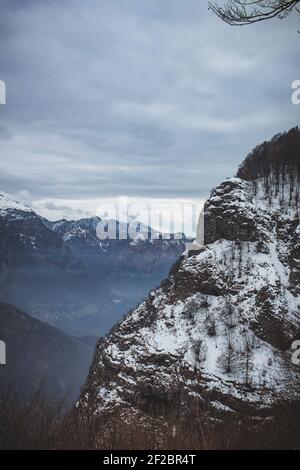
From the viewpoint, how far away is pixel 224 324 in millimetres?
73438

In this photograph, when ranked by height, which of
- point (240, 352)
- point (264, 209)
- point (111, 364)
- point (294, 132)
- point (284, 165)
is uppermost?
point (294, 132)

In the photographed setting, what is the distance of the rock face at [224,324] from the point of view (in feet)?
214

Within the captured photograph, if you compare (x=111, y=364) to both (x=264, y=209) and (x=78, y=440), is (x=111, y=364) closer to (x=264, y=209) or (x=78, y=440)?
(x=264, y=209)

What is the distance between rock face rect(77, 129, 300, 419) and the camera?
65.1 metres

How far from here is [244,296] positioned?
76.1m

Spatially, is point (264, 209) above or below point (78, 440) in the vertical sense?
above

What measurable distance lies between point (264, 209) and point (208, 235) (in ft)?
43.8

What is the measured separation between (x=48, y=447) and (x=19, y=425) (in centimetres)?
103
